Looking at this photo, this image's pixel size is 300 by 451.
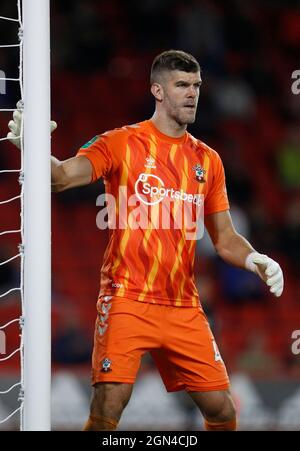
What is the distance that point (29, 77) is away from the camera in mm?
3730

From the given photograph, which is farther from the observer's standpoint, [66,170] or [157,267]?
[157,267]

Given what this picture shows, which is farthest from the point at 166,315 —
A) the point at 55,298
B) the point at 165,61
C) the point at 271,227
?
the point at 271,227

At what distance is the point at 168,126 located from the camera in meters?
4.50

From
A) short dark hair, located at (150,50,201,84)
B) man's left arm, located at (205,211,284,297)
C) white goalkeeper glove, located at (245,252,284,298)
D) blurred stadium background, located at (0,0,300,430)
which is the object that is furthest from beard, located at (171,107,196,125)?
blurred stadium background, located at (0,0,300,430)

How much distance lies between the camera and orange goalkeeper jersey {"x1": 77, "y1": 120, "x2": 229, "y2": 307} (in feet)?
14.0

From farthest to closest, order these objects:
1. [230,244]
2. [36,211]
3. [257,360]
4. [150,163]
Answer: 1. [257,360]
2. [230,244]
3. [150,163]
4. [36,211]

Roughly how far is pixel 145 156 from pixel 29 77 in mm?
862

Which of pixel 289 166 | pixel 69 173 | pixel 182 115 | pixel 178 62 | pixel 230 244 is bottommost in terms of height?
pixel 230 244

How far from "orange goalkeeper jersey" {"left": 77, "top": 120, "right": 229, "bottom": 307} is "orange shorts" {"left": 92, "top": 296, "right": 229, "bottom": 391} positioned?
6 centimetres

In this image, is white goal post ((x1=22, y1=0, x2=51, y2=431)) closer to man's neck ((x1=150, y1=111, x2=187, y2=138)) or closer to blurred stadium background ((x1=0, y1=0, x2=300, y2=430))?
man's neck ((x1=150, y1=111, x2=187, y2=138))

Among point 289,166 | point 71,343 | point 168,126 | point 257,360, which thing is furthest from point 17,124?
point 289,166

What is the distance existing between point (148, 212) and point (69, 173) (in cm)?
44

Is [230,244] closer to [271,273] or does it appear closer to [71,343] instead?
[271,273]

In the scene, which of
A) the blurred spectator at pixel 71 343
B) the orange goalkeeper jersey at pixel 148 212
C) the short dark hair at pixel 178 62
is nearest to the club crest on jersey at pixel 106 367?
the orange goalkeeper jersey at pixel 148 212
